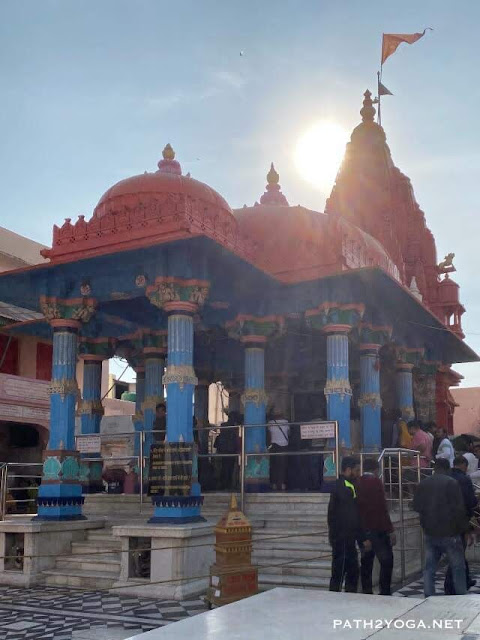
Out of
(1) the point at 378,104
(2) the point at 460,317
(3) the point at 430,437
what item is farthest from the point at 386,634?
(1) the point at 378,104

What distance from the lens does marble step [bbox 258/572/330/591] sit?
→ 8703 millimetres

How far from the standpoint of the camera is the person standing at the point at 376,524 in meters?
7.59

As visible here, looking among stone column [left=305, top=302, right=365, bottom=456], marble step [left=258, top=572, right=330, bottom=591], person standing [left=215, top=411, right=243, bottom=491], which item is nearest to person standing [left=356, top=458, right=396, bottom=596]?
marble step [left=258, top=572, right=330, bottom=591]

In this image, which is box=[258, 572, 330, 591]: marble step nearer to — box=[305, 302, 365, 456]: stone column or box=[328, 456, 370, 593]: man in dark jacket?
box=[328, 456, 370, 593]: man in dark jacket

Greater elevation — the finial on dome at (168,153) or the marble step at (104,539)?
the finial on dome at (168,153)

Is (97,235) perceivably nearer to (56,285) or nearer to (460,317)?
(56,285)

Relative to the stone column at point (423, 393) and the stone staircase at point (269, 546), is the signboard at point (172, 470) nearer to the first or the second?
the stone staircase at point (269, 546)

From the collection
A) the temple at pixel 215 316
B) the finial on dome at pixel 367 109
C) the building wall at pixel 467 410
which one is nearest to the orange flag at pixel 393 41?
the finial on dome at pixel 367 109

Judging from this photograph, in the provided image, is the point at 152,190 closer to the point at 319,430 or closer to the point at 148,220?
the point at 148,220

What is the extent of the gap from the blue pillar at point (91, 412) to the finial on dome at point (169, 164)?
4166mm

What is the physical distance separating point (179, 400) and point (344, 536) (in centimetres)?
347

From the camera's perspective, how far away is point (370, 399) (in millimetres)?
14453

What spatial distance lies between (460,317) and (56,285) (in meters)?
15.1

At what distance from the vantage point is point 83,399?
47.0 ft
